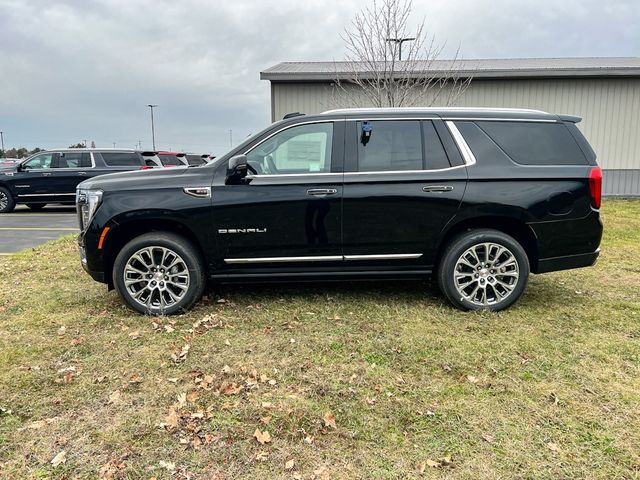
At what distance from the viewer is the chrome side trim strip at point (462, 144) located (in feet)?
14.4

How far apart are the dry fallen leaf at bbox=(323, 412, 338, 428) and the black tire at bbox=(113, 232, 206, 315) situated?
210 cm

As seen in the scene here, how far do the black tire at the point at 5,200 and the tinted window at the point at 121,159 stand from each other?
290 centimetres

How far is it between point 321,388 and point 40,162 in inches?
559

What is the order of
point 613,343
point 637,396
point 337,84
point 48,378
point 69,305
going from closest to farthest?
point 637,396 < point 48,378 < point 613,343 < point 69,305 < point 337,84

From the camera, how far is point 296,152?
4.46 m

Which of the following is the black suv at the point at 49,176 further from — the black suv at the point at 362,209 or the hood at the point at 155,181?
the black suv at the point at 362,209

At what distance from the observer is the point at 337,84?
43.4 ft

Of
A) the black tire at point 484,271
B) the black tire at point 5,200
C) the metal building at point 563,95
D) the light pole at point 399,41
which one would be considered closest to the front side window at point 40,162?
the black tire at point 5,200

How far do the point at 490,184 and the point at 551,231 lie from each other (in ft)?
2.42

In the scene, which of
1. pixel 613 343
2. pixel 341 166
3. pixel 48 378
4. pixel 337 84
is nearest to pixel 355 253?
pixel 341 166

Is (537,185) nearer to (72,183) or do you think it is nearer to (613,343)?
(613,343)

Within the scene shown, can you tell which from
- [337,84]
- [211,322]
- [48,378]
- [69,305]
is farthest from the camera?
[337,84]

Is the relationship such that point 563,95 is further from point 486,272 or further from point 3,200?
point 3,200

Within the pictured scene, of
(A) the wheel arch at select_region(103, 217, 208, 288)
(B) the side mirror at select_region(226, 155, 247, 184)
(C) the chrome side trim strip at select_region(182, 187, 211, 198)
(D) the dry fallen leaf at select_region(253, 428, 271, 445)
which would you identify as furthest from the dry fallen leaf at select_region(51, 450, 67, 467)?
(B) the side mirror at select_region(226, 155, 247, 184)
